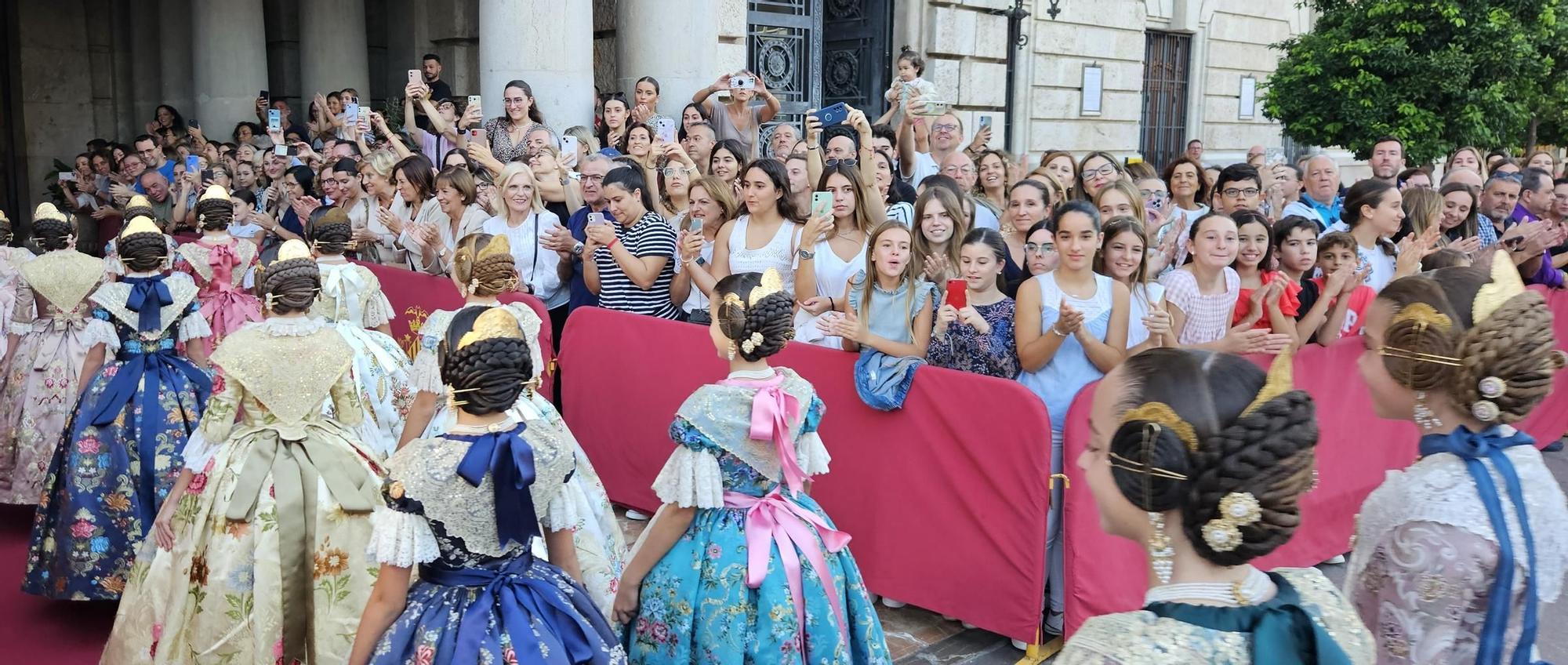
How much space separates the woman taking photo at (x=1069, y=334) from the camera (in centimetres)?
482

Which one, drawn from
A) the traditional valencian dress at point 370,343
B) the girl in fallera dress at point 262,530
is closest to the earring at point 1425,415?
the girl in fallera dress at point 262,530

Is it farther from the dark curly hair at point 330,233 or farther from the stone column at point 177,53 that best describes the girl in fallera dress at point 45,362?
the stone column at point 177,53

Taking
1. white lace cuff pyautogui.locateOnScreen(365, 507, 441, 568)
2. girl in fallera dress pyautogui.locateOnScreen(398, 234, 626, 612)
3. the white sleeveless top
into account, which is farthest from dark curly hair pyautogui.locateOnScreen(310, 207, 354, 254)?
white lace cuff pyautogui.locateOnScreen(365, 507, 441, 568)

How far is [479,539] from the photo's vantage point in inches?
116

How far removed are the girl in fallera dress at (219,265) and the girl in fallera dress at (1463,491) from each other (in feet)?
17.4

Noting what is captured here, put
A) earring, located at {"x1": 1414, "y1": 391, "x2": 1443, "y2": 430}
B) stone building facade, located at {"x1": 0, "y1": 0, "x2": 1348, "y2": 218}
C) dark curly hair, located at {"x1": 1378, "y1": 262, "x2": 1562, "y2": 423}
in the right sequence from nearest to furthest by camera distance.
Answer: dark curly hair, located at {"x1": 1378, "y1": 262, "x2": 1562, "y2": 423}, earring, located at {"x1": 1414, "y1": 391, "x2": 1443, "y2": 430}, stone building facade, located at {"x1": 0, "y1": 0, "x2": 1348, "y2": 218}

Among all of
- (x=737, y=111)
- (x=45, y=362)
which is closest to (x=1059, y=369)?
(x=45, y=362)

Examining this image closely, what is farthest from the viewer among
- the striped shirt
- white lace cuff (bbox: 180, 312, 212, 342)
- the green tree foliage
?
the green tree foliage

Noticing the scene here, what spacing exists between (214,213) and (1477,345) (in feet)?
18.9

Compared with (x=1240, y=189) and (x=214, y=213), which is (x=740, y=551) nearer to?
(x=214, y=213)

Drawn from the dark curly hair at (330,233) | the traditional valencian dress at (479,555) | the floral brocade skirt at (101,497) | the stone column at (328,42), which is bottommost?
the floral brocade skirt at (101,497)

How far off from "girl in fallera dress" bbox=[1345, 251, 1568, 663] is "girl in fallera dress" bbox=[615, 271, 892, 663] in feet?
5.04

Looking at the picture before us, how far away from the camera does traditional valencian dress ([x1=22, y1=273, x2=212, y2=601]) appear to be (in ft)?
16.7

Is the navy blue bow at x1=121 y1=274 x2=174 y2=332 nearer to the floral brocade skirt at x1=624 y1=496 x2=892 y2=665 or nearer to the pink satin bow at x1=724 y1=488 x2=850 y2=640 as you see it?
the floral brocade skirt at x1=624 y1=496 x2=892 y2=665
